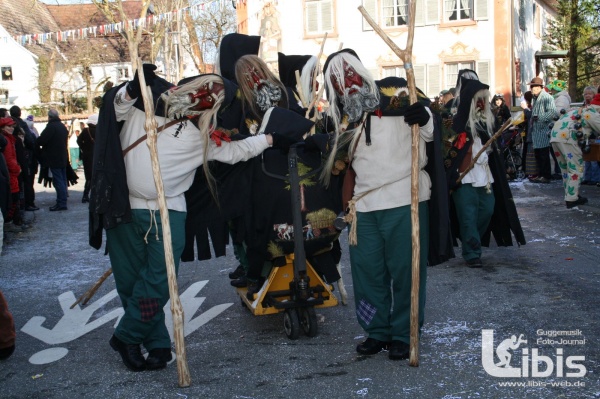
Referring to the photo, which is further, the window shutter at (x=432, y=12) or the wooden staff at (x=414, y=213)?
the window shutter at (x=432, y=12)

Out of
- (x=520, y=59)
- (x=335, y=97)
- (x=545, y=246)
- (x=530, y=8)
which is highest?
(x=530, y=8)

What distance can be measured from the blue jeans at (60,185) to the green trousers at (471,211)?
31.4ft

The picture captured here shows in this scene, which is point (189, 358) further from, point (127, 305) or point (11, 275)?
point (11, 275)

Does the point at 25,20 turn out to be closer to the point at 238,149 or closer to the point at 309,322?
the point at 238,149

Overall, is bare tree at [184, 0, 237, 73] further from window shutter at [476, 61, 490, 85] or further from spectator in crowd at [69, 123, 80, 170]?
window shutter at [476, 61, 490, 85]

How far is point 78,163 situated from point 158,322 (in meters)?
26.4

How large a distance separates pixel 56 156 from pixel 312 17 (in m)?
15.5

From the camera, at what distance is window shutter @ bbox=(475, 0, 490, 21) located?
27.7 metres

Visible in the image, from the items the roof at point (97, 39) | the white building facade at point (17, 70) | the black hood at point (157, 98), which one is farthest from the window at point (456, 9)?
the white building facade at point (17, 70)

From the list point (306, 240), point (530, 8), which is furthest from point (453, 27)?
point (306, 240)

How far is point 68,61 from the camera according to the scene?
45.6 m

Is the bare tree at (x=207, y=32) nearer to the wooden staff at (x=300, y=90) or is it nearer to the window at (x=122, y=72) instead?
the window at (x=122, y=72)

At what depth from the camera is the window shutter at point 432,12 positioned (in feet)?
92.0

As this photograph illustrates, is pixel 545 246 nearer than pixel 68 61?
Yes
